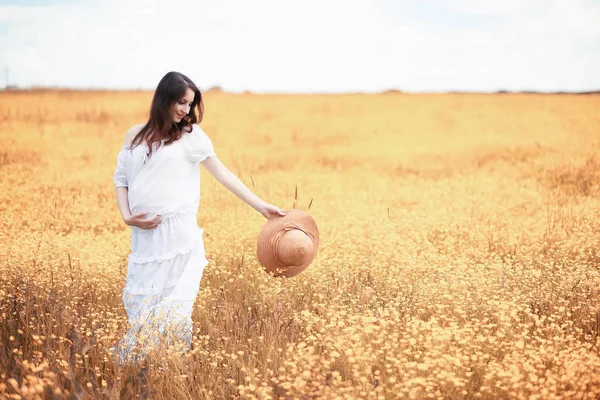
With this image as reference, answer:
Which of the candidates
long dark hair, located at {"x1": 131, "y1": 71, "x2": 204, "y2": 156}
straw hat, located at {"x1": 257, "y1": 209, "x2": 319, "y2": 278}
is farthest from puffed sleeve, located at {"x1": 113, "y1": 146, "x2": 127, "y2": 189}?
straw hat, located at {"x1": 257, "y1": 209, "x2": 319, "y2": 278}

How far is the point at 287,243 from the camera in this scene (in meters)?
4.03

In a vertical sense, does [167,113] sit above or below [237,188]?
above

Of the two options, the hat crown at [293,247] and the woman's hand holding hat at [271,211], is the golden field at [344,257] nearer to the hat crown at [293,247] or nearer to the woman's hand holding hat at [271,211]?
the hat crown at [293,247]

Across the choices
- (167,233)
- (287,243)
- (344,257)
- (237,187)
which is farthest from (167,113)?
(344,257)

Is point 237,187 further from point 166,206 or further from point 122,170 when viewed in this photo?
point 122,170

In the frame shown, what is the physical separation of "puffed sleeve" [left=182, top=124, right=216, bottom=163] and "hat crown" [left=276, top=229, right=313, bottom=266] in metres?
0.74

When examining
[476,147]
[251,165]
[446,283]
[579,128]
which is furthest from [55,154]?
[579,128]

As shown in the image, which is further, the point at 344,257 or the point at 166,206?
the point at 344,257

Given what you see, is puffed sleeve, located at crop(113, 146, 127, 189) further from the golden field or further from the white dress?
the golden field

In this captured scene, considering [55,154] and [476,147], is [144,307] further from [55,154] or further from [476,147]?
[476,147]

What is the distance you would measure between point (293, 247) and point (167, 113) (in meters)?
1.15

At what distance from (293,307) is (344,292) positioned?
0.46 m

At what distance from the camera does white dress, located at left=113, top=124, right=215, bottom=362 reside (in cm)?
398

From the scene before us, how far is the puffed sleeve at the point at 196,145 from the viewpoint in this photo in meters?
4.05
